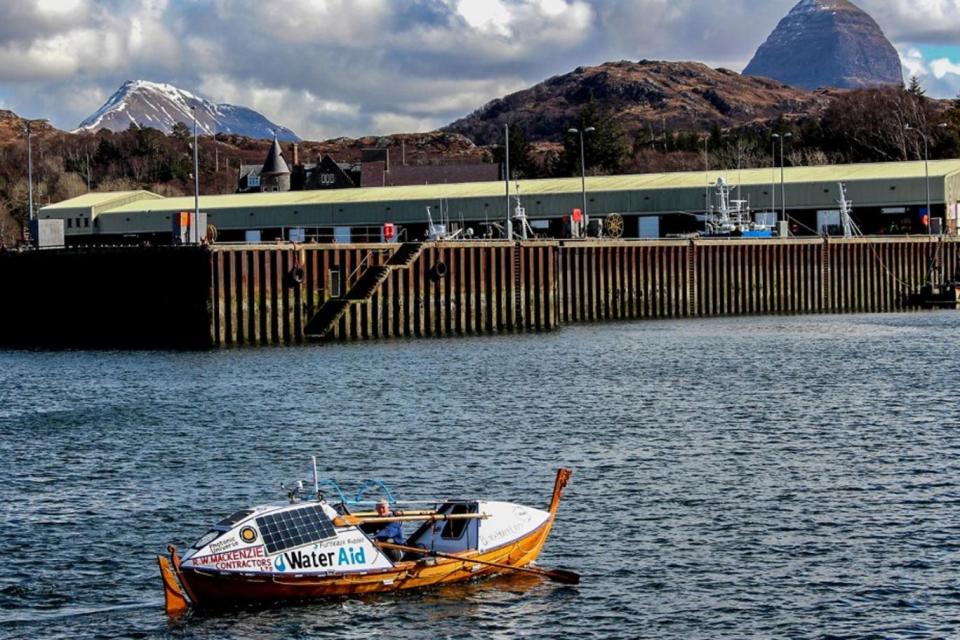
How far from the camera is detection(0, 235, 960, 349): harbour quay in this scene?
95.0m

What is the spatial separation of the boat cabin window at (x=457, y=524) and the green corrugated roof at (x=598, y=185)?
371 feet

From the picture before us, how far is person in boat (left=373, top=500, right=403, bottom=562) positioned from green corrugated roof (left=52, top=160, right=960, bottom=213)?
11358cm

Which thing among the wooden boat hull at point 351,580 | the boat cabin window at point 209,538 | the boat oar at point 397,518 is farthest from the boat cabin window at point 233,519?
the boat oar at point 397,518

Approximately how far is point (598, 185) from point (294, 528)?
125 m

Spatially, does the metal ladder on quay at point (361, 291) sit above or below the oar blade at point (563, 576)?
above

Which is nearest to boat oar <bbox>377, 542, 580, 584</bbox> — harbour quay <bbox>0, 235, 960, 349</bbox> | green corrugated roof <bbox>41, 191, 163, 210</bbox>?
harbour quay <bbox>0, 235, 960, 349</bbox>

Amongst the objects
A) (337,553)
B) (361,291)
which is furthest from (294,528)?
(361,291)

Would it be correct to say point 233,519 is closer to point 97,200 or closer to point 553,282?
point 553,282

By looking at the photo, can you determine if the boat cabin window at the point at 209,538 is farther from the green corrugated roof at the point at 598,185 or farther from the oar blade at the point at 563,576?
the green corrugated roof at the point at 598,185

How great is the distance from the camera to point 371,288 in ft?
325

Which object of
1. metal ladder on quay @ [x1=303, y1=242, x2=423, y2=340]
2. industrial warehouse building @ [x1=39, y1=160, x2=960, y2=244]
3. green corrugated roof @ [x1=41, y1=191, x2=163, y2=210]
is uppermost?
green corrugated roof @ [x1=41, y1=191, x2=163, y2=210]

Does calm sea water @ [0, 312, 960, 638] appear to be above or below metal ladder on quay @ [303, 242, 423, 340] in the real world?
below

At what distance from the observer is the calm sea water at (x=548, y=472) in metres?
35.3

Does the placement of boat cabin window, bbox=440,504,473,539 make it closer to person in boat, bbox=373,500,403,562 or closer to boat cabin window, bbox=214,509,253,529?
person in boat, bbox=373,500,403,562
